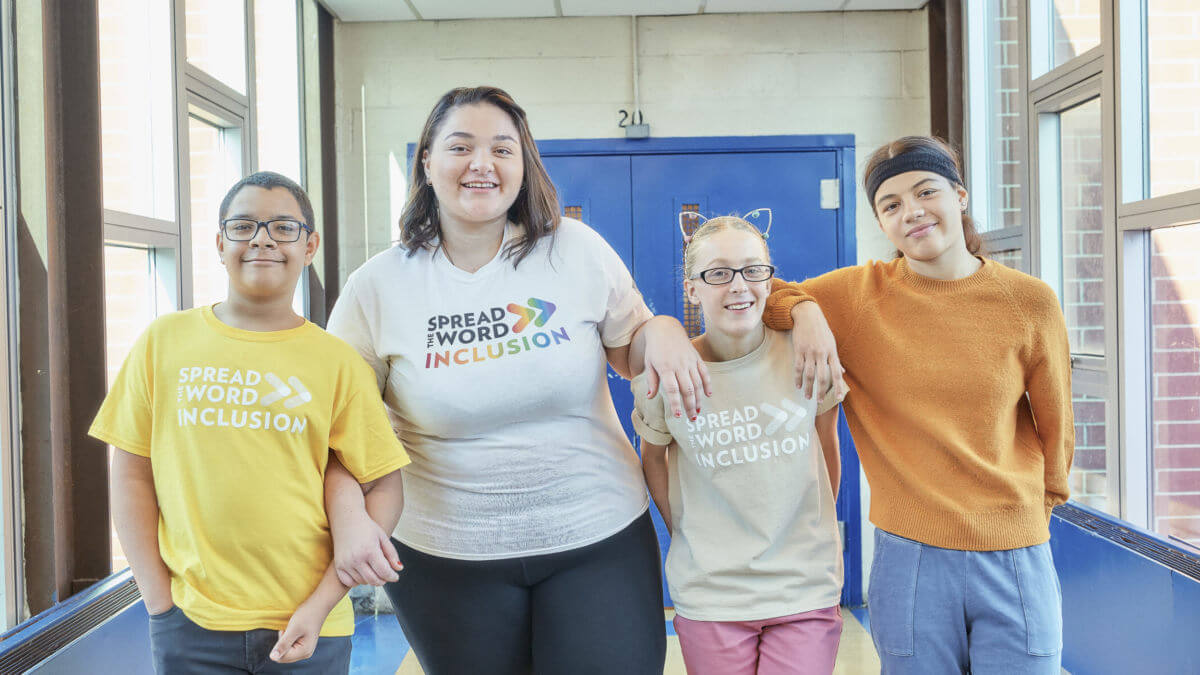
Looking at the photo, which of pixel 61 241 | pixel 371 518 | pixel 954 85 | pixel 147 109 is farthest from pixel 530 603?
pixel 954 85

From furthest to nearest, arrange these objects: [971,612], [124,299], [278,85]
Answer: [278,85] → [124,299] → [971,612]

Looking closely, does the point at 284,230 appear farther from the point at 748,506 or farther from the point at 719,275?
the point at 748,506

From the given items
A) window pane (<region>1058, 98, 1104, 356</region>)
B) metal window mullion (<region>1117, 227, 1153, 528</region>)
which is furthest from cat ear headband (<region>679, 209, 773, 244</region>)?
metal window mullion (<region>1117, 227, 1153, 528</region>)

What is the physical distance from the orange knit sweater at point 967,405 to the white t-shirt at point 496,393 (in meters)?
0.39

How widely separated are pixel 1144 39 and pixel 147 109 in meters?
2.75

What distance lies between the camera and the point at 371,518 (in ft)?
3.89

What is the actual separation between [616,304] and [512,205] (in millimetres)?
232

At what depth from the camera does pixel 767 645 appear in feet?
4.56

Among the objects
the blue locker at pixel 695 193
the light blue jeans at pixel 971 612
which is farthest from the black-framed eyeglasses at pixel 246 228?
the blue locker at pixel 695 193

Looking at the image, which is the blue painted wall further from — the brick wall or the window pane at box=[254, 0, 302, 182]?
the window pane at box=[254, 0, 302, 182]

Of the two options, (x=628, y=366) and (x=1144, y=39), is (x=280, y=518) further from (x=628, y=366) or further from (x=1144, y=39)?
(x=1144, y=39)

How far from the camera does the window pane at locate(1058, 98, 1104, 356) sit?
8.55 feet

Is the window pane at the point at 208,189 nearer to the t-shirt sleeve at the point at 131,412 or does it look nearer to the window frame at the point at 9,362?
the window frame at the point at 9,362

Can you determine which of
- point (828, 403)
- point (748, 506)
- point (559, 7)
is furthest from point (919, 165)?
point (559, 7)
